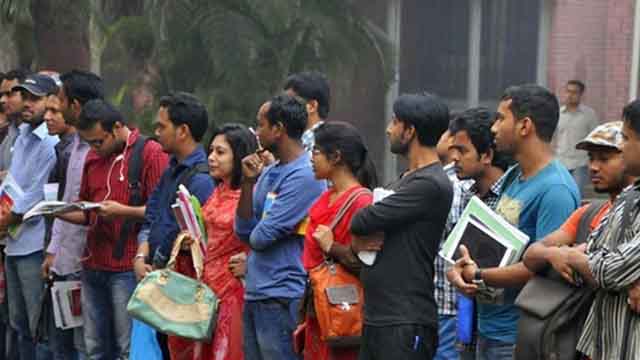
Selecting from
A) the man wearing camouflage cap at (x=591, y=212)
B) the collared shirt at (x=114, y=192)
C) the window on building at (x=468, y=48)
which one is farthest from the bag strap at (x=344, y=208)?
the window on building at (x=468, y=48)

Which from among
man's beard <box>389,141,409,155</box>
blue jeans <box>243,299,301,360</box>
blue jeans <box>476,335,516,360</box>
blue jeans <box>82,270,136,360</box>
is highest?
man's beard <box>389,141,409,155</box>

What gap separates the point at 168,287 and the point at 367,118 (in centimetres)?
649

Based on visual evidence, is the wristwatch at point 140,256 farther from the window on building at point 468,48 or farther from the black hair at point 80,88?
the window on building at point 468,48

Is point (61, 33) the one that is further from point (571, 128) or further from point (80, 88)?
point (571, 128)

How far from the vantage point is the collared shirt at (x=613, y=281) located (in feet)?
15.3

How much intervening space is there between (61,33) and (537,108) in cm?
825

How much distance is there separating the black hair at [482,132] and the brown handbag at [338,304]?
937mm

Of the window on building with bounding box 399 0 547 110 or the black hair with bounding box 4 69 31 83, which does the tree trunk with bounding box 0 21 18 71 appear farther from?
the window on building with bounding box 399 0 547 110

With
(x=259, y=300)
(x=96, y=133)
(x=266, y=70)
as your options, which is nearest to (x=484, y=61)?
(x=266, y=70)

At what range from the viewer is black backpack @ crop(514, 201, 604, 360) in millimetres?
4977

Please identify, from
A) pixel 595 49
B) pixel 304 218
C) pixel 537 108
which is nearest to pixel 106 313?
pixel 304 218

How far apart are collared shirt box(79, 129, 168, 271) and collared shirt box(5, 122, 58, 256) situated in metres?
0.76

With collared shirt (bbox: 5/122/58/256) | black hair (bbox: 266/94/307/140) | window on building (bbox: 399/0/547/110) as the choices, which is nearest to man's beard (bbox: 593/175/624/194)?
black hair (bbox: 266/94/307/140)

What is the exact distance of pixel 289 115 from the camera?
691cm
